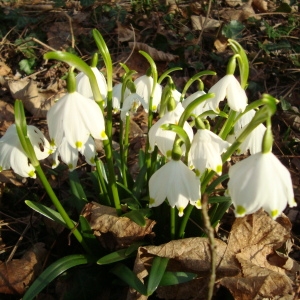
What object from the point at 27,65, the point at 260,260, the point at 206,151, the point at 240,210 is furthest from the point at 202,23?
the point at 240,210

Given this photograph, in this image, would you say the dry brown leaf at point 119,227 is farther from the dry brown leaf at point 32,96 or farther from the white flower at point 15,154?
the dry brown leaf at point 32,96

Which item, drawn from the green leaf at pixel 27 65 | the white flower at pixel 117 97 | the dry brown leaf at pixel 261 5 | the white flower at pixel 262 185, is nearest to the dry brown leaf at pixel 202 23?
the dry brown leaf at pixel 261 5

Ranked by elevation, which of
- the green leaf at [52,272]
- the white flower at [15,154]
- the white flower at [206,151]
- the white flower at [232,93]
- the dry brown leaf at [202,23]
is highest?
the white flower at [232,93]

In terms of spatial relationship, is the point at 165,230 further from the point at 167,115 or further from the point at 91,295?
the point at 167,115

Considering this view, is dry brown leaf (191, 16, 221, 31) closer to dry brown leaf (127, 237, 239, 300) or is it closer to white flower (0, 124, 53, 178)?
dry brown leaf (127, 237, 239, 300)

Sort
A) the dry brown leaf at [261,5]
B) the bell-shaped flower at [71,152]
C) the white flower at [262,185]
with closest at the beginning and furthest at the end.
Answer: the white flower at [262,185]
the bell-shaped flower at [71,152]
the dry brown leaf at [261,5]

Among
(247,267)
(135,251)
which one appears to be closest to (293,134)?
(247,267)
